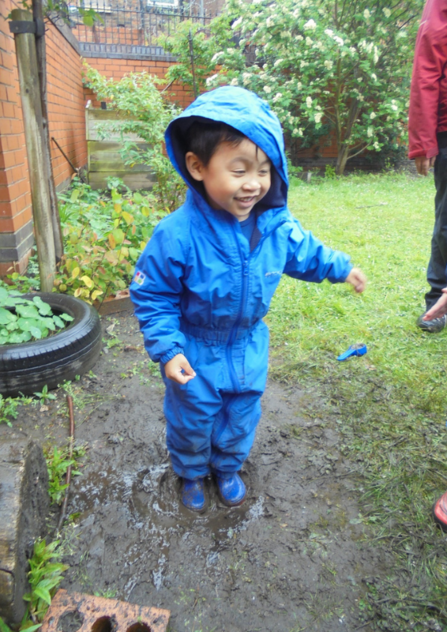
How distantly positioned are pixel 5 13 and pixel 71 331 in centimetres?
262

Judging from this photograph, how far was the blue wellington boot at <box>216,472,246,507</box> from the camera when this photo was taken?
1.90 meters

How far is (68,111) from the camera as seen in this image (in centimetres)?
695

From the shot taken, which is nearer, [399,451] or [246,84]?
[399,451]

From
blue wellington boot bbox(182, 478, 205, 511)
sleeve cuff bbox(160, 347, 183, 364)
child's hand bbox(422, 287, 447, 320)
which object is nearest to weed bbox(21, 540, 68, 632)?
blue wellington boot bbox(182, 478, 205, 511)

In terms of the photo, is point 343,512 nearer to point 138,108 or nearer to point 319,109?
point 138,108

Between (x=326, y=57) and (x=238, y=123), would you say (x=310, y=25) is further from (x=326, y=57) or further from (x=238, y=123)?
(x=238, y=123)

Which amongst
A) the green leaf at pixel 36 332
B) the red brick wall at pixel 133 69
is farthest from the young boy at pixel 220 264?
the red brick wall at pixel 133 69

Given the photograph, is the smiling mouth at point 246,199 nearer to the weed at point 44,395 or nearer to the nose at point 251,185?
the nose at point 251,185

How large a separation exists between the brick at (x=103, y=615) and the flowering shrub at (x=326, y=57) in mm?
9531

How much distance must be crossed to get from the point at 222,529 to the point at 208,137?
4.93 feet

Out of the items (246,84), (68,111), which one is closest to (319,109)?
(246,84)

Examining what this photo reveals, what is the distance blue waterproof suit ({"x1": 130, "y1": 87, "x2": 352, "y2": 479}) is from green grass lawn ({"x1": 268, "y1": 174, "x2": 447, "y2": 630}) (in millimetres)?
761

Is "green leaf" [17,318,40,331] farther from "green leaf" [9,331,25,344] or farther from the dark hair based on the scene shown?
the dark hair

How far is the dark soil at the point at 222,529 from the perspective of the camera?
151 centimetres
